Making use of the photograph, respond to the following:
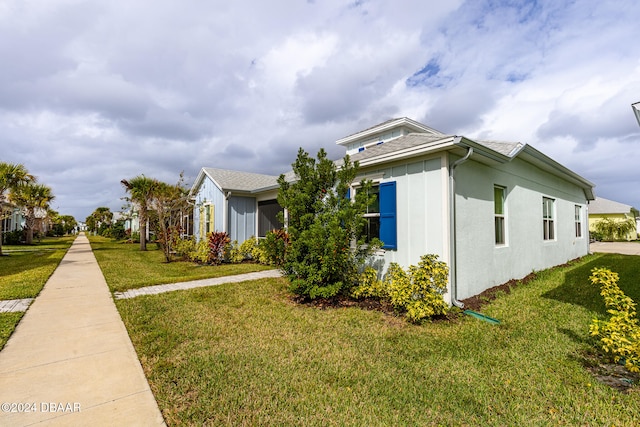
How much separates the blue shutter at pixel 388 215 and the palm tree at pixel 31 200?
2867 cm

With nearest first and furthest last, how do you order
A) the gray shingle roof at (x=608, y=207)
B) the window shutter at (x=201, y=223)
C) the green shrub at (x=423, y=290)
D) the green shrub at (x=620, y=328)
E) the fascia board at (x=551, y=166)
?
the green shrub at (x=620, y=328), the green shrub at (x=423, y=290), the fascia board at (x=551, y=166), the window shutter at (x=201, y=223), the gray shingle roof at (x=608, y=207)

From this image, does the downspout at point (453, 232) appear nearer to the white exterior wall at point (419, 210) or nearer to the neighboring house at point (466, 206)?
the neighboring house at point (466, 206)

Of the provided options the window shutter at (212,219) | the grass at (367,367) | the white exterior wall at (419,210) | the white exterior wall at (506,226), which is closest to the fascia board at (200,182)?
the window shutter at (212,219)

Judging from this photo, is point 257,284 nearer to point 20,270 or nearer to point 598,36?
point 20,270

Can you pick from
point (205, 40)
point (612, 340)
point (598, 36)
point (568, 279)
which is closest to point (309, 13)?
point (205, 40)

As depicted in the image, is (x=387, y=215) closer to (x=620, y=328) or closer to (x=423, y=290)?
(x=423, y=290)

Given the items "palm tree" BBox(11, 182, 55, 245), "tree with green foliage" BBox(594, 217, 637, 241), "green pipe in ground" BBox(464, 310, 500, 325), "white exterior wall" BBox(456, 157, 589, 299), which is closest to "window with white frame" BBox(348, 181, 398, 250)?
"white exterior wall" BBox(456, 157, 589, 299)

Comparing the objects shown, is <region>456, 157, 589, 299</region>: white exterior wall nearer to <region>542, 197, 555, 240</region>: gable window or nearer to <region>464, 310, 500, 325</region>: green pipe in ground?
<region>542, 197, 555, 240</region>: gable window

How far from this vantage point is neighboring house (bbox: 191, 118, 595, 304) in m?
5.58

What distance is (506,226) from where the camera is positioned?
7.55 metres

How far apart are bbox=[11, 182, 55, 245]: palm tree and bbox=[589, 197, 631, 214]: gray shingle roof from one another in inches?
2158

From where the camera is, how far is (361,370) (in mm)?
3326

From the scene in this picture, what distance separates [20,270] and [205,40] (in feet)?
33.1

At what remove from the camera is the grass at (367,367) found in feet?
8.43
